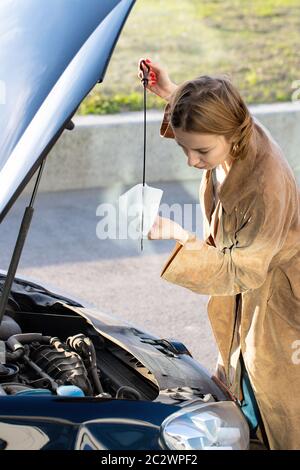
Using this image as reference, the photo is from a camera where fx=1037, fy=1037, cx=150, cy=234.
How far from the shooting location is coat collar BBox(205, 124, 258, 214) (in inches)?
127

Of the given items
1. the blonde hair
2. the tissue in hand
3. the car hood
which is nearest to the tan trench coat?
the blonde hair

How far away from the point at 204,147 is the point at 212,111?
113mm

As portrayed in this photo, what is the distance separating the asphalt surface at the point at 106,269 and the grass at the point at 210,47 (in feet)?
4.80

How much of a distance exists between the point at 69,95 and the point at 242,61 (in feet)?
24.7

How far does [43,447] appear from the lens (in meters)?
2.79

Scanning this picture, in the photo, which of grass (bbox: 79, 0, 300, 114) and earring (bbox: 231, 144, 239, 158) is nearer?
earring (bbox: 231, 144, 239, 158)

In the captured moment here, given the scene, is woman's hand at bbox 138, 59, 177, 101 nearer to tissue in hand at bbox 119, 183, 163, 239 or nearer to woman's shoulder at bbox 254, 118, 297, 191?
woman's shoulder at bbox 254, 118, 297, 191

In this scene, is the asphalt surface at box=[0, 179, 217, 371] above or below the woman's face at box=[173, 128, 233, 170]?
below

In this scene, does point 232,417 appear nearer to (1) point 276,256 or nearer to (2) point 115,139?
(1) point 276,256

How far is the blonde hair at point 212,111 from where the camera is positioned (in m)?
3.04

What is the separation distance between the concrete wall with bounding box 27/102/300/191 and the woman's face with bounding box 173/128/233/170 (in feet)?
14.4

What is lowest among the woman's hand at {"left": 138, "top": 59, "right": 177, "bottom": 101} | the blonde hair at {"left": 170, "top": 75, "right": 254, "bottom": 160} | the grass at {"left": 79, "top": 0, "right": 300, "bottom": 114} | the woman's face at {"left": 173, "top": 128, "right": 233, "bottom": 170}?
the woman's face at {"left": 173, "top": 128, "right": 233, "bottom": 170}

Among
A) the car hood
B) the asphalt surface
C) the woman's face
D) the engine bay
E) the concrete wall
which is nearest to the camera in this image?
the car hood

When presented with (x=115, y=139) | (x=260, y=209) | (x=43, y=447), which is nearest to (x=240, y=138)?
(x=260, y=209)
